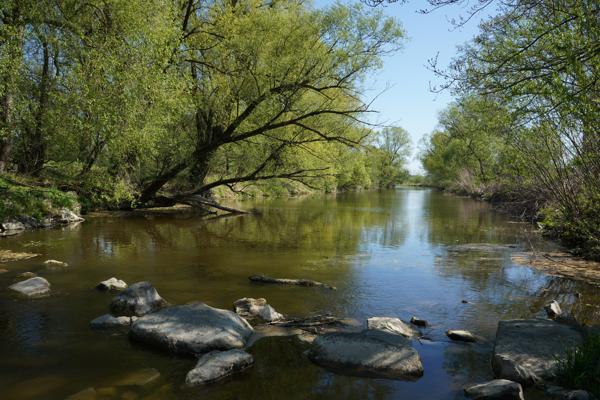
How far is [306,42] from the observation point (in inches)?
853

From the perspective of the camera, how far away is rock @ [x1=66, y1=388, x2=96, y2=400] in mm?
5605

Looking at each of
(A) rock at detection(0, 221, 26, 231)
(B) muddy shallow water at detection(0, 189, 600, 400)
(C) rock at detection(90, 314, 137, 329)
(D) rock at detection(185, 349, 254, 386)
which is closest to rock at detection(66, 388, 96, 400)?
(B) muddy shallow water at detection(0, 189, 600, 400)

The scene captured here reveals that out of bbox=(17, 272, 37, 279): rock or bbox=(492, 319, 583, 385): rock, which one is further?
bbox=(17, 272, 37, 279): rock

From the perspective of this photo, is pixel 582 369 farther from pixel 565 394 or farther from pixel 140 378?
pixel 140 378

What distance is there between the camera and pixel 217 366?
6.30 m

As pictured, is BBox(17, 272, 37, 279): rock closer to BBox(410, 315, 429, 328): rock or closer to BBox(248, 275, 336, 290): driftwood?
BBox(248, 275, 336, 290): driftwood

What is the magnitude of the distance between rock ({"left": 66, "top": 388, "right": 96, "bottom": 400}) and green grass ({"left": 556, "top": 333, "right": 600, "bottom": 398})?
592cm

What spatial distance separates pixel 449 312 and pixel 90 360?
6.70 metres

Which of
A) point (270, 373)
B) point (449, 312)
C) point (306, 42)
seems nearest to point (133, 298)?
point (270, 373)

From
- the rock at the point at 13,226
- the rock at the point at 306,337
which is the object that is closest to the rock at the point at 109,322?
the rock at the point at 306,337

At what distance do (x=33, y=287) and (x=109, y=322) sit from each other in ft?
9.83

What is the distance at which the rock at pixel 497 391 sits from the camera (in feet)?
18.2

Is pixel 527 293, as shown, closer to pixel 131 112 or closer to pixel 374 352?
pixel 374 352

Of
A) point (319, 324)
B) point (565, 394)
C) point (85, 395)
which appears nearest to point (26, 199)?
point (319, 324)
